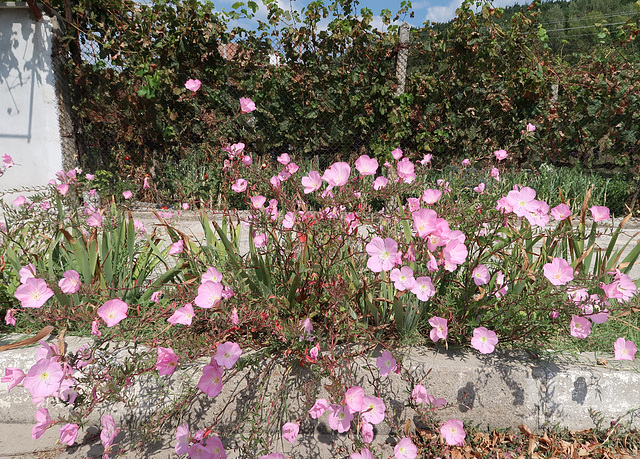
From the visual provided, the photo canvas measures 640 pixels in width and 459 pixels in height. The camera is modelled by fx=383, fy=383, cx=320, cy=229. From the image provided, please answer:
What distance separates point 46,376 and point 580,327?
185 centimetres

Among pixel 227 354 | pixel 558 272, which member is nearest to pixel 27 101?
pixel 227 354

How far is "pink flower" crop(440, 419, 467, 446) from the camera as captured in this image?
139 cm

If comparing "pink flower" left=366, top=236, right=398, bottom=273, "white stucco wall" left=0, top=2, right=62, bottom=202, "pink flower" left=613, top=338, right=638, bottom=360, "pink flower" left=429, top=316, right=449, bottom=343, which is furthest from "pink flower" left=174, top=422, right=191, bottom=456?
"white stucco wall" left=0, top=2, right=62, bottom=202

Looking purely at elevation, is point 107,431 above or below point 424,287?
below

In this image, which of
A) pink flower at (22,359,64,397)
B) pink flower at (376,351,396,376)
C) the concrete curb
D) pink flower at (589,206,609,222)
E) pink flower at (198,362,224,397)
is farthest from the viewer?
pink flower at (589,206,609,222)

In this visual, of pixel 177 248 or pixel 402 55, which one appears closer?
pixel 177 248

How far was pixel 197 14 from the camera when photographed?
4.56 m

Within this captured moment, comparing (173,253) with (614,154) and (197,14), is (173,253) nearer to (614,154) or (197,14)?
(197,14)

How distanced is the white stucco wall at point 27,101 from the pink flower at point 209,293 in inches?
162

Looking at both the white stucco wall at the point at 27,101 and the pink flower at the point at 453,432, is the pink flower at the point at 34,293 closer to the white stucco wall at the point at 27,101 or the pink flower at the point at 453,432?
the pink flower at the point at 453,432

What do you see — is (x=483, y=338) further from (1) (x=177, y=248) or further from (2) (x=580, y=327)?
(1) (x=177, y=248)

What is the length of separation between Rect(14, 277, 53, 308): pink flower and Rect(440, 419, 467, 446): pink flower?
4.95ft

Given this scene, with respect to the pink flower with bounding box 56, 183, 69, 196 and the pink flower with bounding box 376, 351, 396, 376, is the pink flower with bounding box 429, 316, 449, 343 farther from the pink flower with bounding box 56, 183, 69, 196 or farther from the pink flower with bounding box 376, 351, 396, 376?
the pink flower with bounding box 56, 183, 69, 196

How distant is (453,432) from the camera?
1.40 metres
